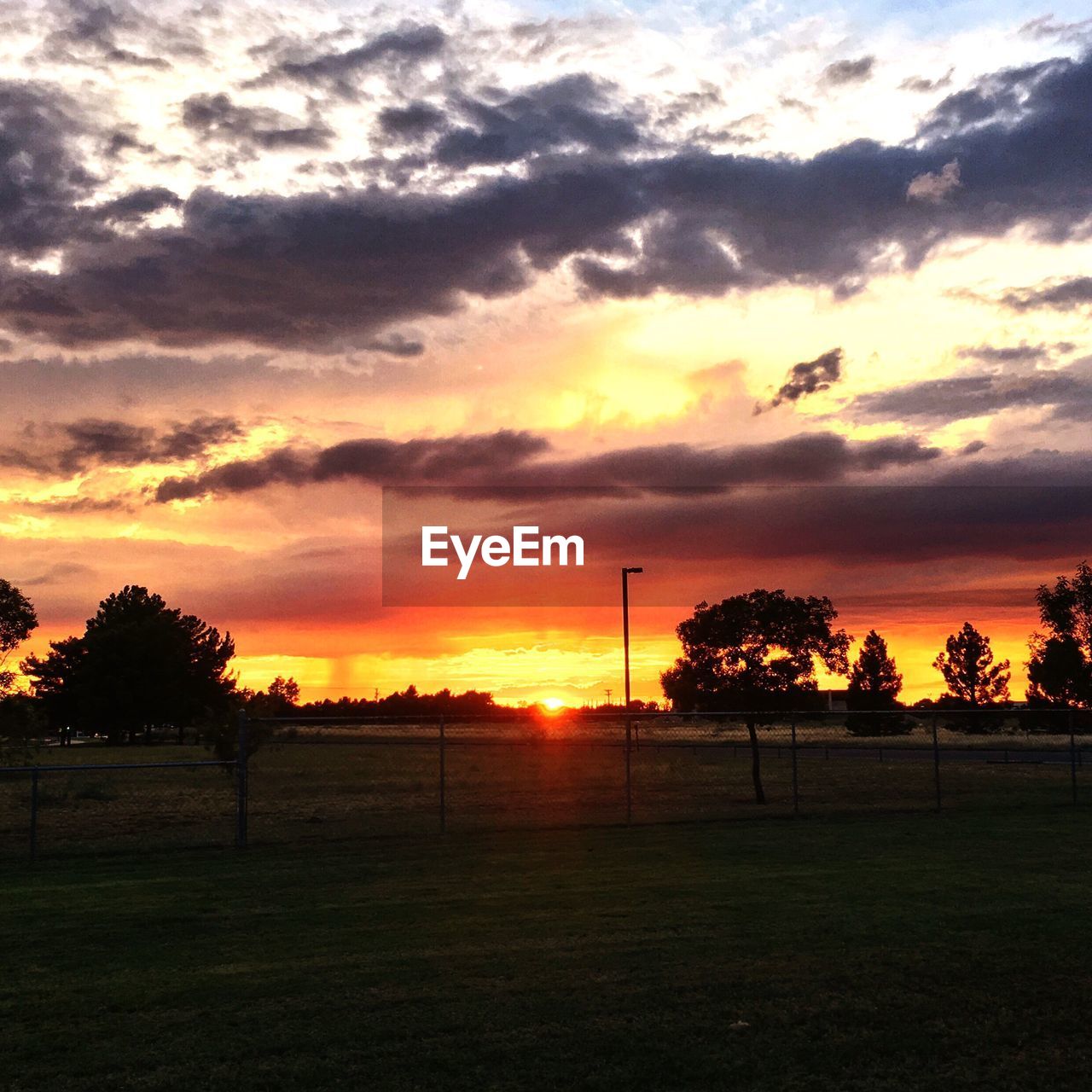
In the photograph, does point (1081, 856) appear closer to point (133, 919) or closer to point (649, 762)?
point (133, 919)

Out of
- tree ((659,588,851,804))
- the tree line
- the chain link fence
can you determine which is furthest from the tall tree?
tree ((659,588,851,804))

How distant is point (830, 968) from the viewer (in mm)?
9258

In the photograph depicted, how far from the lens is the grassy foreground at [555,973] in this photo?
693 centimetres

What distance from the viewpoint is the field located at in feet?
76.9

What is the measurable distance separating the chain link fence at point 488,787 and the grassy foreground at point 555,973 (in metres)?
4.71

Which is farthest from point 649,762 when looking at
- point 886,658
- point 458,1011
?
point 886,658

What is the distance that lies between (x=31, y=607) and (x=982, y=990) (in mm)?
51270

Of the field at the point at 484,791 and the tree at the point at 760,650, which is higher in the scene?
the tree at the point at 760,650

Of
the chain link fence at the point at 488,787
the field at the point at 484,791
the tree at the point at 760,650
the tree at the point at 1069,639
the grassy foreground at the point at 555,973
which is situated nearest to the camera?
the grassy foreground at the point at 555,973

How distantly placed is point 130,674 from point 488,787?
7154 centimetres

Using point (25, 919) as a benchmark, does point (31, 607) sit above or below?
above

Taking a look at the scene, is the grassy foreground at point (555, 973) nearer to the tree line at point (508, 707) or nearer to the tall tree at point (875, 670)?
the tree line at point (508, 707)

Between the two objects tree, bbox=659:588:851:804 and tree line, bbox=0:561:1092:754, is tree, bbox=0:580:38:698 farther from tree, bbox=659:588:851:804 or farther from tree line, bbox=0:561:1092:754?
tree, bbox=659:588:851:804

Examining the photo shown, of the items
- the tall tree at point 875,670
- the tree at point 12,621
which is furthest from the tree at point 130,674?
the tall tree at point 875,670
